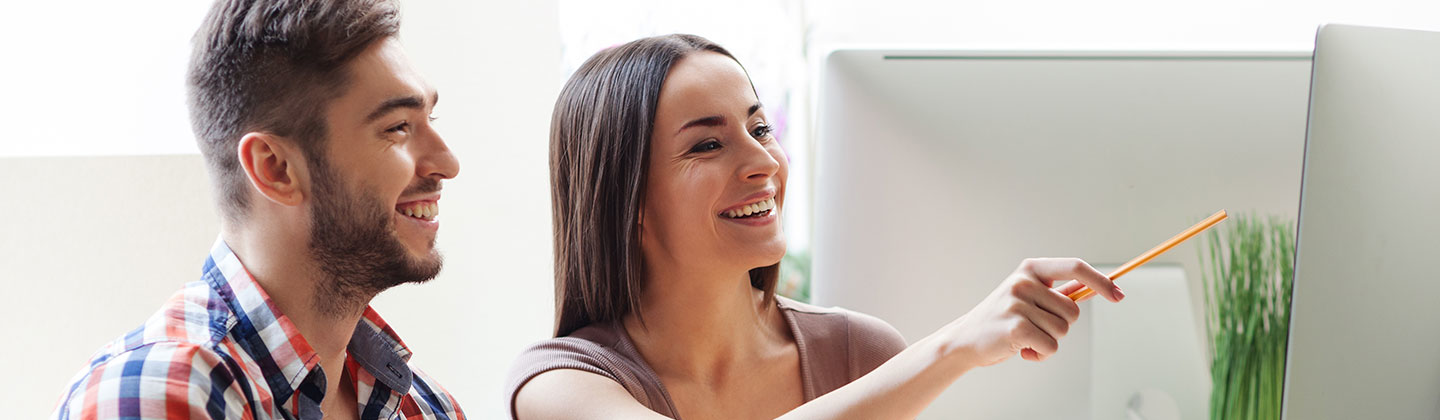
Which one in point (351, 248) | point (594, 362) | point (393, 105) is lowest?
point (594, 362)

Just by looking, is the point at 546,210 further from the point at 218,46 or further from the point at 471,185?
the point at 218,46

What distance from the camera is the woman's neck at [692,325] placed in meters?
1.18

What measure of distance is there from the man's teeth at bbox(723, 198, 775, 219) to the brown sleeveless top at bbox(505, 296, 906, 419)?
0.61ft

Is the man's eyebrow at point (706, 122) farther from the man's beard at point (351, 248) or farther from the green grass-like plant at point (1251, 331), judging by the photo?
the green grass-like plant at point (1251, 331)

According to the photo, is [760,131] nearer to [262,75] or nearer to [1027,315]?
[1027,315]

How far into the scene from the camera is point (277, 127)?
875mm

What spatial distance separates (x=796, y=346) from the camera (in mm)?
1269

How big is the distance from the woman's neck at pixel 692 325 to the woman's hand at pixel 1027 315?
315mm

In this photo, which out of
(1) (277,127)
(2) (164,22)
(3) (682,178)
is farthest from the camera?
(2) (164,22)

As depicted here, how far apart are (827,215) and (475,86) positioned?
2.79 ft

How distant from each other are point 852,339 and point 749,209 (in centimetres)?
25

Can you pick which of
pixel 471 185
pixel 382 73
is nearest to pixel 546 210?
pixel 471 185

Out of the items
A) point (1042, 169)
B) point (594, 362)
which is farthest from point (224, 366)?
point (1042, 169)

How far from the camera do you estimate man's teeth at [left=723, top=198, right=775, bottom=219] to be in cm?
114
